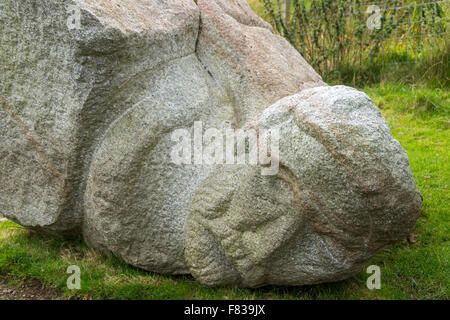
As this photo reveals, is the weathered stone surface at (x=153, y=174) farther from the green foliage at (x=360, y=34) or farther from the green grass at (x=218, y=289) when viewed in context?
the green foliage at (x=360, y=34)

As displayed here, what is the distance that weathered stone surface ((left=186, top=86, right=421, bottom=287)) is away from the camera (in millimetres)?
1991

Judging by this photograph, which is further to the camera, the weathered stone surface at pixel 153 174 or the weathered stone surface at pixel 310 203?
the weathered stone surface at pixel 153 174

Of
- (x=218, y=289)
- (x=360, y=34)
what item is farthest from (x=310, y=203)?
Answer: (x=360, y=34)

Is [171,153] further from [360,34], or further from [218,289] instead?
[360,34]

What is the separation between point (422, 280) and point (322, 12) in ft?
16.5

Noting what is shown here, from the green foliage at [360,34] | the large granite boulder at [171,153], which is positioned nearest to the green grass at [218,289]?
the large granite boulder at [171,153]

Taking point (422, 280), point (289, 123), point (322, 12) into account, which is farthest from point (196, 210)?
point (322, 12)

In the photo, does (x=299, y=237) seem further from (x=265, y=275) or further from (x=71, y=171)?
(x=71, y=171)

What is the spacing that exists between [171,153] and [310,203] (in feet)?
2.79

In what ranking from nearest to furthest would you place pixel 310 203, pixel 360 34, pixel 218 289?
pixel 310 203 → pixel 218 289 → pixel 360 34

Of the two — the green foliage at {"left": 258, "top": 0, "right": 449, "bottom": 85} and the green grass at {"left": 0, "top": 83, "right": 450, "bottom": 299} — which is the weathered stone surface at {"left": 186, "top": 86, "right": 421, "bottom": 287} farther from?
the green foliage at {"left": 258, "top": 0, "right": 449, "bottom": 85}

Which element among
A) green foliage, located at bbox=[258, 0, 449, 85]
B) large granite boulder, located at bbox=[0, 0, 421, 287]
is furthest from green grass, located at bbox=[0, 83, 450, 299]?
green foliage, located at bbox=[258, 0, 449, 85]

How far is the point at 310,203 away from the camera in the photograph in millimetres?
2117

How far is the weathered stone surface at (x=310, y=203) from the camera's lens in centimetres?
199
